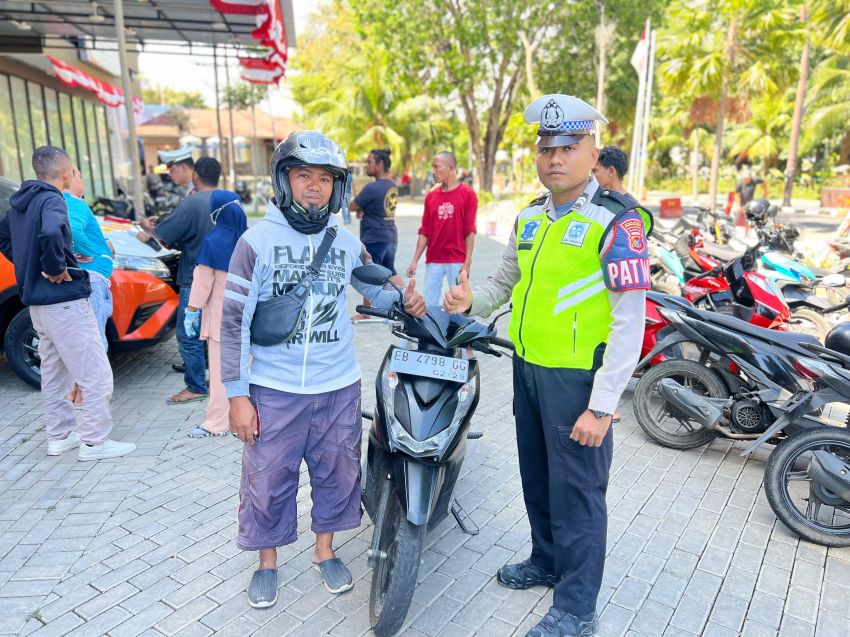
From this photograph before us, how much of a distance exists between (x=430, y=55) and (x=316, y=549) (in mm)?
20354

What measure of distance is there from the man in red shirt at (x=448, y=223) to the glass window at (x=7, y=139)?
32.2 feet

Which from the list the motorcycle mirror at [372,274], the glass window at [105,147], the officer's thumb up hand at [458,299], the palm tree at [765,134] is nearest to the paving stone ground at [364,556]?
the officer's thumb up hand at [458,299]

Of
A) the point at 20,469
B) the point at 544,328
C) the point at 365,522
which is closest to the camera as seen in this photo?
the point at 544,328

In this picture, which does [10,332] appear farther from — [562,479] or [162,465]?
[562,479]

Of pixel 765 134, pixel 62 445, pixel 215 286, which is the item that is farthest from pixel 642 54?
pixel 765 134

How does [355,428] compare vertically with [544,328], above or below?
below

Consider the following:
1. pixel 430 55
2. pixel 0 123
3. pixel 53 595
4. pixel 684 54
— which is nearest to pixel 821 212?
pixel 684 54

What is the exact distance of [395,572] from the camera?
240cm

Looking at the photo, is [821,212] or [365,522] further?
[821,212]

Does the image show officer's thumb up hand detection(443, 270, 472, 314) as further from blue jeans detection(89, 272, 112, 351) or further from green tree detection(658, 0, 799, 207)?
green tree detection(658, 0, 799, 207)

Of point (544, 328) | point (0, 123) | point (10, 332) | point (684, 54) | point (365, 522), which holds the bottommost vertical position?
point (365, 522)

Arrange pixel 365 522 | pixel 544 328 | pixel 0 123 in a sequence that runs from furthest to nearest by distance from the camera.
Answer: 1. pixel 0 123
2. pixel 365 522
3. pixel 544 328

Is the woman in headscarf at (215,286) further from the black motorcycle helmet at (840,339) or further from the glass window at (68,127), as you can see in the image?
the glass window at (68,127)

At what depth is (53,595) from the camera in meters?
2.77
